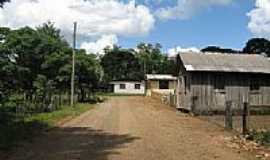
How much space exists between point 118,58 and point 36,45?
2826 inches

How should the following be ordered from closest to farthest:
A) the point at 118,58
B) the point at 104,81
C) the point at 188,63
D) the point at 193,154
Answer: the point at 193,154 < the point at 188,63 < the point at 104,81 < the point at 118,58

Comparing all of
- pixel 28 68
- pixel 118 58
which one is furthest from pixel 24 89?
pixel 118 58

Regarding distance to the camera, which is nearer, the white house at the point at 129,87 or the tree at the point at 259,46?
the tree at the point at 259,46

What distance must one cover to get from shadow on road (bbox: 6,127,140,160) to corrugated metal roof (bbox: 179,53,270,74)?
53.4 ft

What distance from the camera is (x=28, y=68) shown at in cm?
5078

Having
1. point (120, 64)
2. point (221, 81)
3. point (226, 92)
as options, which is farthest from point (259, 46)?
point (221, 81)

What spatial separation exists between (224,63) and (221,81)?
4.79ft

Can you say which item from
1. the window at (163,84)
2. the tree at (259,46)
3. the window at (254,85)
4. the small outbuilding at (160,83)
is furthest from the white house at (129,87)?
the window at (254,85)

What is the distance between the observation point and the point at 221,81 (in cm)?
3638

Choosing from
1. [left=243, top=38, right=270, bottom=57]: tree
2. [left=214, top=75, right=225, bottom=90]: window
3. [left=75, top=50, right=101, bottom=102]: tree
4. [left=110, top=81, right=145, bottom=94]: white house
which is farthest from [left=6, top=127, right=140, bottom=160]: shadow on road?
[left=110, top=81, right=145, bottom=94]: white house

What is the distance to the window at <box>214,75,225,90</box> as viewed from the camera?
119ft

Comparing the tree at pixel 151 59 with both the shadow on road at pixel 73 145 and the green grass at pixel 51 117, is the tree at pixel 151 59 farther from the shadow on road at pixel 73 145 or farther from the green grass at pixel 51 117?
the shadow on road at pixel 73 145

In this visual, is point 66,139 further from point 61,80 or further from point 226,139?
point 61,80

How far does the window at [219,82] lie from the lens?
36.2 meters
